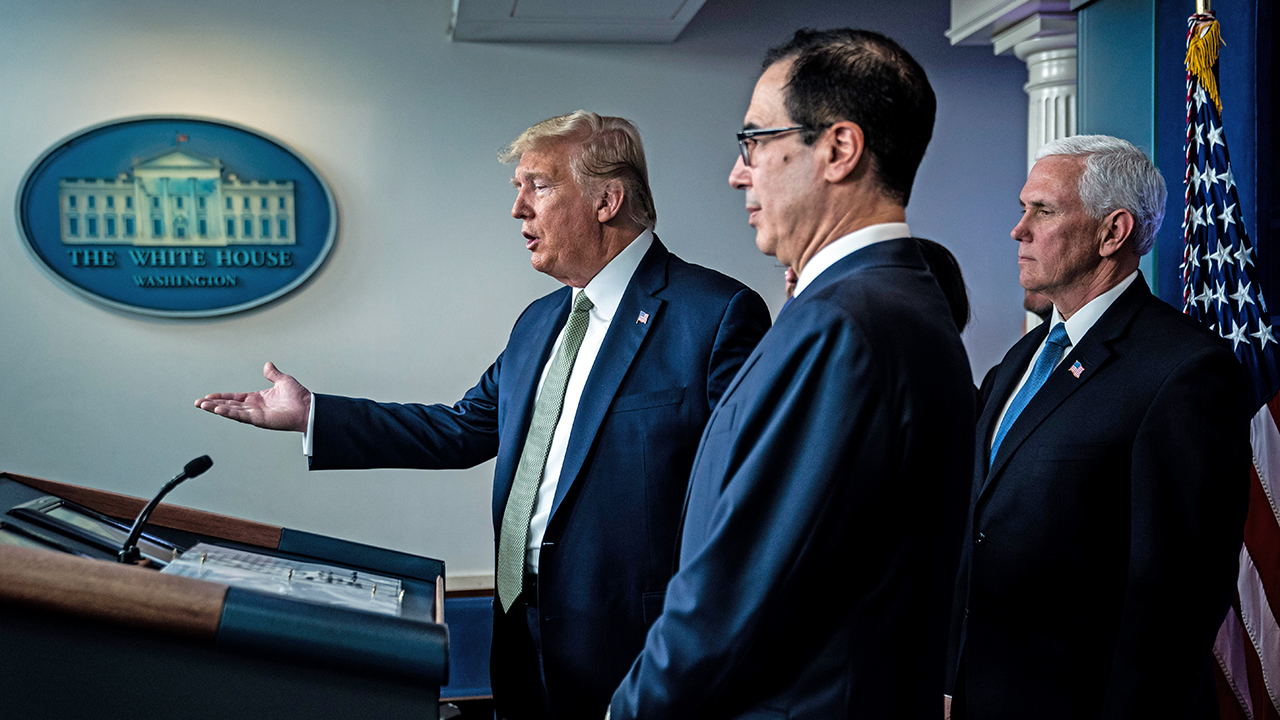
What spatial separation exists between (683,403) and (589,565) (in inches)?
13.3

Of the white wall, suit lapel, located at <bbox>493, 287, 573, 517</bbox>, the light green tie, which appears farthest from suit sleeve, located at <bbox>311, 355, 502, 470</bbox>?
the white wall

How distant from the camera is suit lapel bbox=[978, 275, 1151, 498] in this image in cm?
167

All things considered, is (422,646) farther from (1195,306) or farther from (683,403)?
(1195,306)

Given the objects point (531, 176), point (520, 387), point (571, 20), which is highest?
point (571, 20)

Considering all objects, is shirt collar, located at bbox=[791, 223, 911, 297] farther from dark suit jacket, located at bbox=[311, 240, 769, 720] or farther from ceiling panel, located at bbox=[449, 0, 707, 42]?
ceiling panel, located at bbox=[449, 0, 707, 42]

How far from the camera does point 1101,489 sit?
159 cm

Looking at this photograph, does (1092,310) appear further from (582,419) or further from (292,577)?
(292,577)

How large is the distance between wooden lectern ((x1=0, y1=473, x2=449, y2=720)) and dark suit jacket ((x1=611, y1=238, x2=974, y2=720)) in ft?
0.90

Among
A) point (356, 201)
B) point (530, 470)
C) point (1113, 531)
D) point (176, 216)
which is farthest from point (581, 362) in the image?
point (176, 216)

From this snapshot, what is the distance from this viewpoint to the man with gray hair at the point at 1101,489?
1.50 meters

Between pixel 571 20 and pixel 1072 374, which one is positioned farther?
pixel 571 20

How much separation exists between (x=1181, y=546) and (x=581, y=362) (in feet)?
3.58

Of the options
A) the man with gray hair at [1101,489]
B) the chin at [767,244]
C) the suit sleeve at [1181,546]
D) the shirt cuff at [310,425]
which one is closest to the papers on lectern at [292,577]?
the shirt cuff at [310,425]

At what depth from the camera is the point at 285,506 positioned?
3896mm
